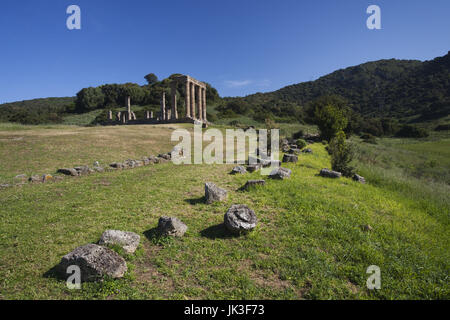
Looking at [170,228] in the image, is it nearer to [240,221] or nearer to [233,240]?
[233,240]

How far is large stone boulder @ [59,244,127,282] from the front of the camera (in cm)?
355

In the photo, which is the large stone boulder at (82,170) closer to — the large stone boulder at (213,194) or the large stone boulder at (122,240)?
the large stone boulder at (213,194)

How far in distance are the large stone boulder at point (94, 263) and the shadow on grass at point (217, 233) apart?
6.20ft

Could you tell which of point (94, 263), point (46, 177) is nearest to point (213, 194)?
point (94, 263)

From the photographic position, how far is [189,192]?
8211 millimetres

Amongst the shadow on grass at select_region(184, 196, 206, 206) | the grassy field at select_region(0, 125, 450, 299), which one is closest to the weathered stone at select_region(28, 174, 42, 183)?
the grassy field at select_region(0, 125, 450, 299)

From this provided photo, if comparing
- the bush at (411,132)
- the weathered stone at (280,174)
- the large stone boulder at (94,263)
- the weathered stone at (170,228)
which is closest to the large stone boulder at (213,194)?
the weathered stone at (170,228)

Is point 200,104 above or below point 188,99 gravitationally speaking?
below

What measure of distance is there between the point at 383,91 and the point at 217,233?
119194 mm

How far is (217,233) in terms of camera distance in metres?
5.23

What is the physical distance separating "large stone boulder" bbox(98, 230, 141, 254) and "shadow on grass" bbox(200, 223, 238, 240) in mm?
1483
